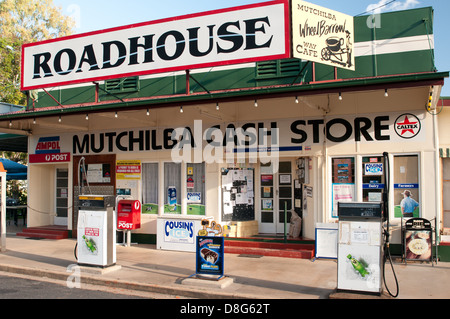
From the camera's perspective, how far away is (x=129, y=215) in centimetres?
1227

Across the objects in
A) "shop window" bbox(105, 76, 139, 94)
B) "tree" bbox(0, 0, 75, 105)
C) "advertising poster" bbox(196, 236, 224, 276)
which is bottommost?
"advertising poster" bbox(196, 236, 224, 276)

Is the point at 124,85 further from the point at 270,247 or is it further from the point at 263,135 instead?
the point at 270,247

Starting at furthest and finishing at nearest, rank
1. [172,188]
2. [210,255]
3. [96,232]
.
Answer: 1. [172,188]
2. [96,232]
3. [210,255]

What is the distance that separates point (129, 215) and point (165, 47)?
4872 millimetres

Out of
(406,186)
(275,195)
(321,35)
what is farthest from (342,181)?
(321,35)

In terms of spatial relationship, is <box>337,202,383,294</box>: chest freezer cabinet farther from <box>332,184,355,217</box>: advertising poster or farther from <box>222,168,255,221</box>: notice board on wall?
<box>222,168,255,221</box>: notice board on wall

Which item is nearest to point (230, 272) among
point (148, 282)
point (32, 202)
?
point (148, 282)

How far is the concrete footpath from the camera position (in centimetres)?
735

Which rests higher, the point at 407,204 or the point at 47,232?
the point at 407,204

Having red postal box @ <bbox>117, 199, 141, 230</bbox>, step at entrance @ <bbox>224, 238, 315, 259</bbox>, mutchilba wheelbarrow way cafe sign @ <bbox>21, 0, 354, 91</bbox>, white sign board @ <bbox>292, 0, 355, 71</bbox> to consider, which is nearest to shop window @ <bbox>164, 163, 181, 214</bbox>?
red postal box @ <bbox>117, 199, 141, 230</bbox>

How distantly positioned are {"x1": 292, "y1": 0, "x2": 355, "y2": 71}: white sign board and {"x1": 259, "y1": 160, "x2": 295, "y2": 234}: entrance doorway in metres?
3.48
